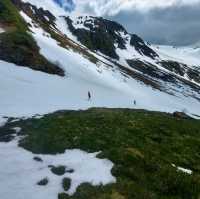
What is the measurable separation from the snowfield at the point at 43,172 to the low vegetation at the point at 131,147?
22.0 inches

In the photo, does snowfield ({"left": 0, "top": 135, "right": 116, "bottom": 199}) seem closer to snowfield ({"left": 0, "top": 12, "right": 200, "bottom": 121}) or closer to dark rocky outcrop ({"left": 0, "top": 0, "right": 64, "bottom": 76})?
snowfield ({"left": 0, "top": 12, "right": 200, "bottom": 121})

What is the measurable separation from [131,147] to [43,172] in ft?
20.1

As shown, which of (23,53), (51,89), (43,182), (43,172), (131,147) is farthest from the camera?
(23,53)

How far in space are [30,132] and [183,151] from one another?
35.2ft

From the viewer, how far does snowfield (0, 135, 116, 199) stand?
56.2ft

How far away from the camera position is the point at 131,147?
22750 millimetres

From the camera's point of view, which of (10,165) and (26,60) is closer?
(10,165)

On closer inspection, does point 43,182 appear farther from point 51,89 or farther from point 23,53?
point 23,53

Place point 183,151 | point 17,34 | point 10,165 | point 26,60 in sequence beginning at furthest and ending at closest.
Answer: point 17,34 → point 26,60 → point 183,151 → point 10,165

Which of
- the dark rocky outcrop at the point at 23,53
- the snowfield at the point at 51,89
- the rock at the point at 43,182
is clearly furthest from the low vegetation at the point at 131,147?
the dark rocky outcrop at the point at 23,53

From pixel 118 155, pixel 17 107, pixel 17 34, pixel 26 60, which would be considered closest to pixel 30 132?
pixel 118 155

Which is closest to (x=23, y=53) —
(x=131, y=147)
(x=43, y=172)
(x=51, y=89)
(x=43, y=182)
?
(x=51, y=89)

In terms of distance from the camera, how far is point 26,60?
2950 inches

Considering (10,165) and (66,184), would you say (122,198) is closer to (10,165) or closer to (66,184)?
(66,184)
